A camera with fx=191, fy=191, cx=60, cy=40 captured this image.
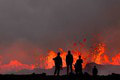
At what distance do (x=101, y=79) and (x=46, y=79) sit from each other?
5.77m

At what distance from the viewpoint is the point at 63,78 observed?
1958 cm

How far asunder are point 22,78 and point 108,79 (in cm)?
893

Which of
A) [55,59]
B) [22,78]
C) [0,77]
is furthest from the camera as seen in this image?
[55,59]

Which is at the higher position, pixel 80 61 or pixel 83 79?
pixel 80 61

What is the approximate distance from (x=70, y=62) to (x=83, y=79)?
17.5 feet

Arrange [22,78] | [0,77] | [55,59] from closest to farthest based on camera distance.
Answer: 1. [0,77]
2. [22,78]
3. [55,59]

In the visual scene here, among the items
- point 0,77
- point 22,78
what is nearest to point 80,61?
point 22,78

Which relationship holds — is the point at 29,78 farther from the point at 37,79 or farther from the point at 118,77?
the point at 118,77

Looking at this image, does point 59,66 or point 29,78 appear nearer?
point 29,78

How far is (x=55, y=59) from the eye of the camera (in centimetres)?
2355

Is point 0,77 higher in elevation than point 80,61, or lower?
lower

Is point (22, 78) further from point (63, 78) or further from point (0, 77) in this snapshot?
point (63, 78)

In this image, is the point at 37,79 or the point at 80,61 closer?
the point at 37,79

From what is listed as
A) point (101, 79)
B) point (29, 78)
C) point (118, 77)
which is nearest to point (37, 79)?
point (29, 78)
